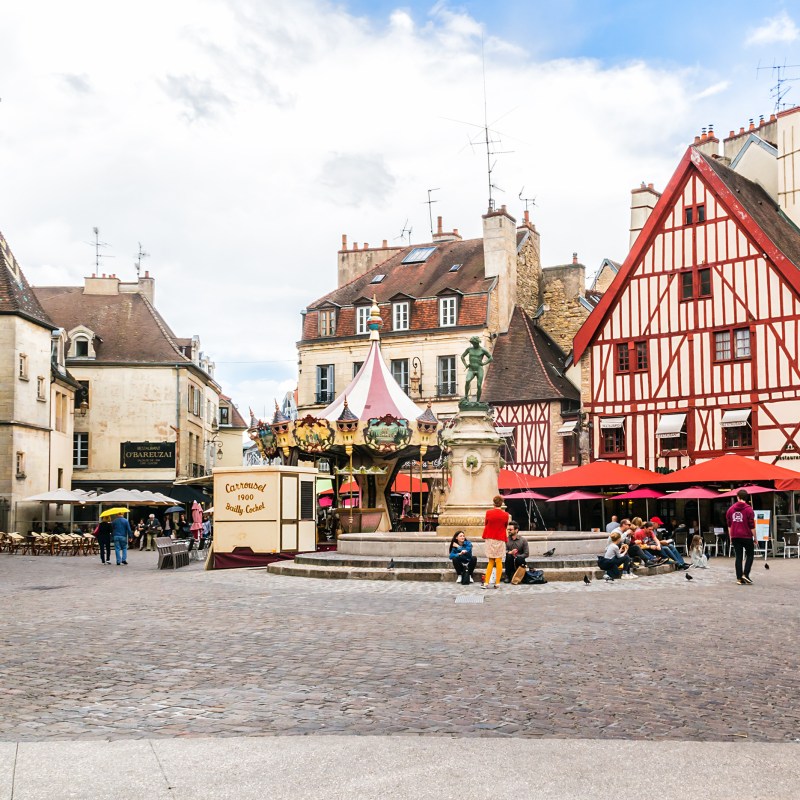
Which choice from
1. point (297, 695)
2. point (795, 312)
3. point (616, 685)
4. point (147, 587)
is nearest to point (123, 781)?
point (297, 695)

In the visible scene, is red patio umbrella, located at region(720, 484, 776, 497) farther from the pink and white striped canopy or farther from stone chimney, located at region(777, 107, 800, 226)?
stone chimney, located at region(777, 107, 800, 226)

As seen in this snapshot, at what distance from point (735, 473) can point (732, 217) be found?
9380mm

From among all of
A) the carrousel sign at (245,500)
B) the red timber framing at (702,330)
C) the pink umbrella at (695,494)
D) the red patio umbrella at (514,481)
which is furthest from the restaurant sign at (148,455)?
the carrousel sign at (245,500)

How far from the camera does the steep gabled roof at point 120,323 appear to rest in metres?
45.5

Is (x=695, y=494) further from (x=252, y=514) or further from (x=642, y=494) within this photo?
(x=252, y=514)

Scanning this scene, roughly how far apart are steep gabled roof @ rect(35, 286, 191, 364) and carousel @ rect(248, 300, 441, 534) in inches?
697

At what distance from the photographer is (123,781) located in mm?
5023

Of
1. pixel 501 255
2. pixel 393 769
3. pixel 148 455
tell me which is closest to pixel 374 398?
pixel 501 255

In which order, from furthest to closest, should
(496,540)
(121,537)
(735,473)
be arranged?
1. (735,473)
2. (121,537)
3. (496,540)

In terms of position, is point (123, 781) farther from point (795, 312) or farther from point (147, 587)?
point (795, 312)

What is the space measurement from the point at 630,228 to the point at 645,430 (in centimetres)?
950

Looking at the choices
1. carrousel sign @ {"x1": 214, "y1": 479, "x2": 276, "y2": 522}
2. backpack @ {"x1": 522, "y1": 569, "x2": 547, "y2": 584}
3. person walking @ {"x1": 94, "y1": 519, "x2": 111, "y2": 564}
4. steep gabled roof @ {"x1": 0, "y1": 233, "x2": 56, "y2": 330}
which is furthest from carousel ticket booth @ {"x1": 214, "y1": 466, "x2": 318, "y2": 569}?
steep gabled roof @ {"x1": 0, "y1": 233, "x2": 56, "y2": 330}

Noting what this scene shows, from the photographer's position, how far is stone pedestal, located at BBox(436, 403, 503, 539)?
2103 cm

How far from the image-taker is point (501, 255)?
142ft
